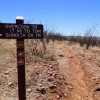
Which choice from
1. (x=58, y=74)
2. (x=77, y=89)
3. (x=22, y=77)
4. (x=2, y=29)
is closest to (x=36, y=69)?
(x=58, y=74)

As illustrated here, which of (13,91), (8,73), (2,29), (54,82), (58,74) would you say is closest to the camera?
(2,29)

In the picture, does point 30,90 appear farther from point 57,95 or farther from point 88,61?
point 88,61

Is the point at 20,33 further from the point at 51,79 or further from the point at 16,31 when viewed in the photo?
the point at 51,79

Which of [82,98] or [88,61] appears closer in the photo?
[82,98]

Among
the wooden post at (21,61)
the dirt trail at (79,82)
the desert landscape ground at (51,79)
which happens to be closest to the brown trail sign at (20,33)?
the wooden post at (21,61)

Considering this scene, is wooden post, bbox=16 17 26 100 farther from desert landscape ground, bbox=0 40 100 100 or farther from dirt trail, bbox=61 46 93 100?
dirt trail, bbox=61 46 93 100

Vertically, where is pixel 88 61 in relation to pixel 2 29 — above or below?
below

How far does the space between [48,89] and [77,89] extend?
3.21ft

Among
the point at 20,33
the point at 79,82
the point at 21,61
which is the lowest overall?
the point at 79,82

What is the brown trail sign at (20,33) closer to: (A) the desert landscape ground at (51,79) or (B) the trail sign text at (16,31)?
(B) the trail sign text at (16,31)

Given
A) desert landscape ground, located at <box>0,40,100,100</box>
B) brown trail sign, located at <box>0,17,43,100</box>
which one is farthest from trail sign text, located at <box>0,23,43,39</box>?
desert landscape ground, located at <box>0,40,100,100</box>

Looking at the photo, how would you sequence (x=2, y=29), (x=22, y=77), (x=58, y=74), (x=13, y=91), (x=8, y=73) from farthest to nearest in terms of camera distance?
(x=58, y=74), (x=8, y=73), (x=13, y=91), (x=22, y=77), (x=2, y=29)

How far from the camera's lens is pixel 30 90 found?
406 cm

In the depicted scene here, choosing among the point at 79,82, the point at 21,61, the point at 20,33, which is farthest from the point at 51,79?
the point at 20,33
